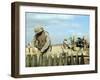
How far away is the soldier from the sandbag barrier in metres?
0.03

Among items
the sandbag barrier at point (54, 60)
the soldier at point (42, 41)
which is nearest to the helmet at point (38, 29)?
the soldier at point (42, 41)

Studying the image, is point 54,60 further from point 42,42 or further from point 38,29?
point 38,29

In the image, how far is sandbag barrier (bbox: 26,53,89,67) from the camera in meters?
1.90

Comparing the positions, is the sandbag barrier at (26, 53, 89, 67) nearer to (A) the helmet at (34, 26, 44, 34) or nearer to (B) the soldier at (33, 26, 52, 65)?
(B) the soldier at (33, 26, 52, 65)

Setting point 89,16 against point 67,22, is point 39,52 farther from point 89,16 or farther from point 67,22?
point 89,16

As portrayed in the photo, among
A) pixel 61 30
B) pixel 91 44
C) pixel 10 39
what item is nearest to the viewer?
pixel 10 39

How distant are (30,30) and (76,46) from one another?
0.43 m

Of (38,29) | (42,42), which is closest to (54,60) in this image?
(42,42)

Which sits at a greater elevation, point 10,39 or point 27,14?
point 27,14

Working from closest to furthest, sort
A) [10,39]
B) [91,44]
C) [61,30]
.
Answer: [10,39] < [61,30] < [91,44]

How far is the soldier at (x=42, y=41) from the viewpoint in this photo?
75.7 inches

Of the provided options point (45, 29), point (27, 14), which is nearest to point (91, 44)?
point (45, 29)

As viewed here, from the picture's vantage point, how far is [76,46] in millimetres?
2074

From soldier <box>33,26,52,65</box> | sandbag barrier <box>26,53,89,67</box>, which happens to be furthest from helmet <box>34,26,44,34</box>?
sandbag barrier <box>26,53,89,67</box>
